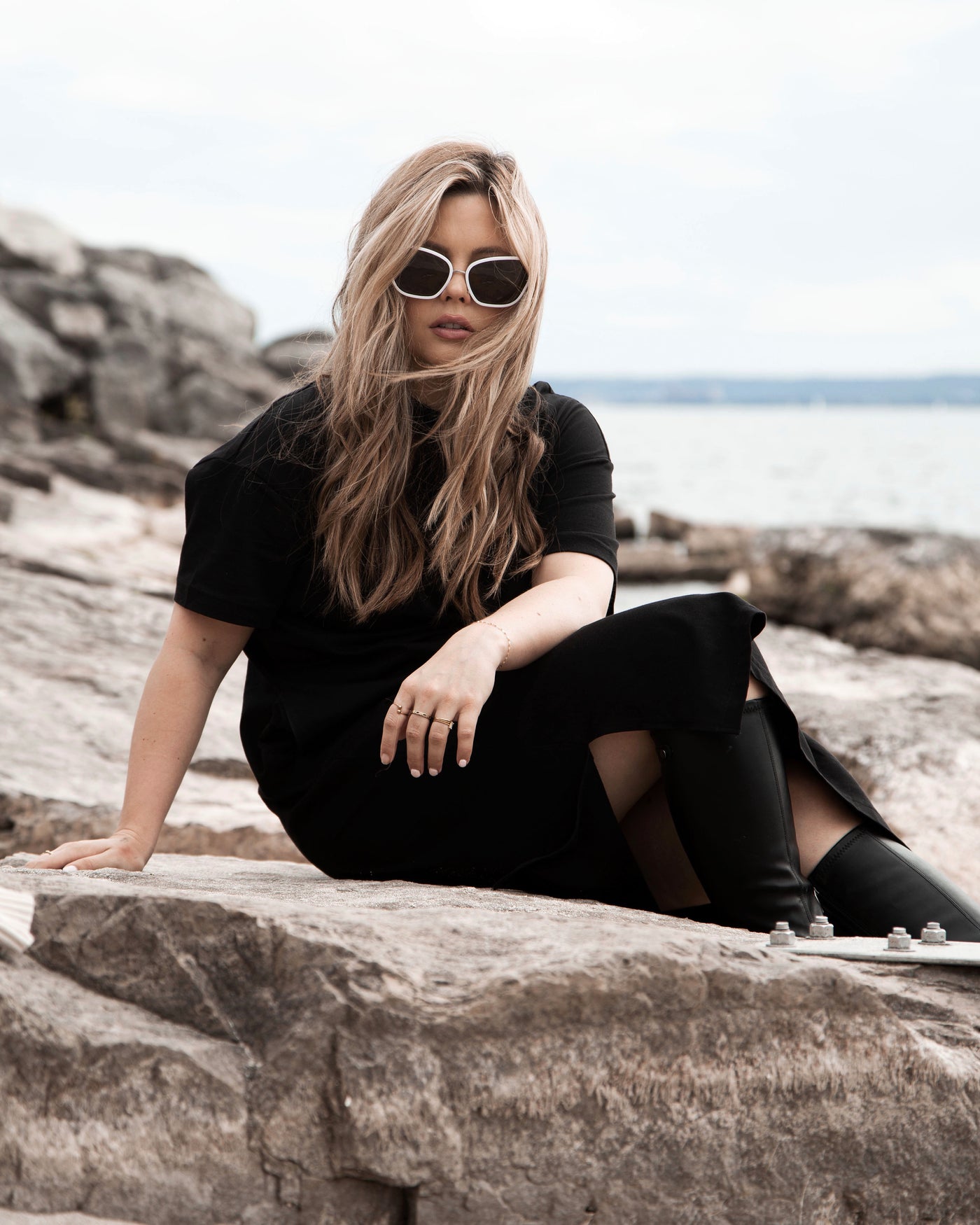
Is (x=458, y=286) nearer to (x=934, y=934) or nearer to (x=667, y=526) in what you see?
(x=934, y=934)

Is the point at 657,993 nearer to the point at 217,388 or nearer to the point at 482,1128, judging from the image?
the point at 482,1128

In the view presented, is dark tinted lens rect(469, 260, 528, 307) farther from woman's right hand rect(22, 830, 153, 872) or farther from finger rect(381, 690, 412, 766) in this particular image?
woman's right hand rect(22, 830, 153, 872)

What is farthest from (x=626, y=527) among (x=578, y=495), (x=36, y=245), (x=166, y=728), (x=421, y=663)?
(x=166, y=728)

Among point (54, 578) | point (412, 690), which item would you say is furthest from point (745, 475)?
point (412, 690)

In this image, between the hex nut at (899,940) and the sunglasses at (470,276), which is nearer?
the hex nut at (899,940)

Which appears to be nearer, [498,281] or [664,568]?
[498,281]

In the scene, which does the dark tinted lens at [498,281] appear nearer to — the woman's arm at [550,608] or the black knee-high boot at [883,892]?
the woman's arm at [550,608]

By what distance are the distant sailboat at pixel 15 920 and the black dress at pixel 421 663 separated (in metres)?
0.87

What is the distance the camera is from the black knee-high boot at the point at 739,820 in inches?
86.6

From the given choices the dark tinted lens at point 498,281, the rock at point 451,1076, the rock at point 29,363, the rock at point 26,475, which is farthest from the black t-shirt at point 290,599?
the rock at point 29,363

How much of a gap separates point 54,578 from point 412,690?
3.76 m

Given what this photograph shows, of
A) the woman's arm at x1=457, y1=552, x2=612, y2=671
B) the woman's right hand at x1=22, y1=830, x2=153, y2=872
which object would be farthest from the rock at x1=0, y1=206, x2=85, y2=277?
the woman's right hand at x1=22, y1=830, x2=153, y2=872

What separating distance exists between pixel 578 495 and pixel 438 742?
81 cm

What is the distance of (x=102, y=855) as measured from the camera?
2342mm
